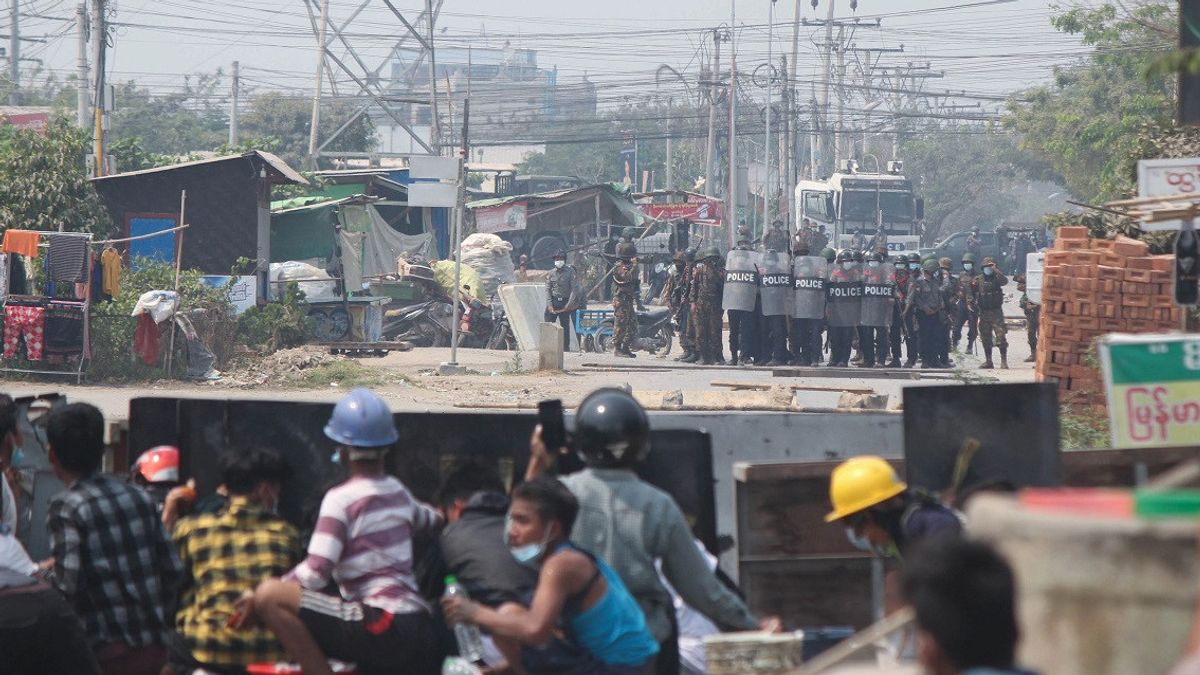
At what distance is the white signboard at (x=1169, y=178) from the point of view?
8.06 m

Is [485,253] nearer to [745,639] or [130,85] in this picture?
[745,639]

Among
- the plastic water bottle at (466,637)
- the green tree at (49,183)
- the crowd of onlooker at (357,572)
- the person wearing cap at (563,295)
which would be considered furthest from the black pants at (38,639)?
the person wearing cap at (563,295)

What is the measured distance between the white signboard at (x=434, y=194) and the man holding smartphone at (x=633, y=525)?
13.5 meters

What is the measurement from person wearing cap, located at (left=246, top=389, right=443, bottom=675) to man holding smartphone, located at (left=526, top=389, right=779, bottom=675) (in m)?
0.57

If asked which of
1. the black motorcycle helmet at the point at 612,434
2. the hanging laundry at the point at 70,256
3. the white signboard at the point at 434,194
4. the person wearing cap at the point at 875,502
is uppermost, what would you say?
the white signboard at the point at 434,194

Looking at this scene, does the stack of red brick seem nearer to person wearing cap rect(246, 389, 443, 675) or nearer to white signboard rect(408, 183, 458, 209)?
person wearing cap rect(246, 389, 443, 675)

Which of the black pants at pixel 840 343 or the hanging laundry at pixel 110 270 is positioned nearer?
the hanging laundry at pixel 110 270

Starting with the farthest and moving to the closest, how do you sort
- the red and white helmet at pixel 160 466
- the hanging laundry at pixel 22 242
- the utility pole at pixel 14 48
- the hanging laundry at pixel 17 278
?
1. the utility pole at pixel 14 48
2. the hanging laundry at pixel 17 278
3. the hanging laundry at pixel 22 242
4. the red and white helmet at pixel 160 466

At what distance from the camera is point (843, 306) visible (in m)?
22.0

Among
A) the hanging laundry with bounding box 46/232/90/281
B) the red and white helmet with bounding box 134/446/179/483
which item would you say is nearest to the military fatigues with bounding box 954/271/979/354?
the hanging laundry with bounding box 46/232/90/281

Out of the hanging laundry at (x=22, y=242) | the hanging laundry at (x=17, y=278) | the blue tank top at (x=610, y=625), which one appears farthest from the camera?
the hanging laundry at (x=17, y=278)

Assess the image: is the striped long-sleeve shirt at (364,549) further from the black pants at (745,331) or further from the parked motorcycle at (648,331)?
the parked motorcycle at (648,331)

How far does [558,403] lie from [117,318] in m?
13.3

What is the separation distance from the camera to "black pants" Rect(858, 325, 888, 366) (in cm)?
A: 2234
